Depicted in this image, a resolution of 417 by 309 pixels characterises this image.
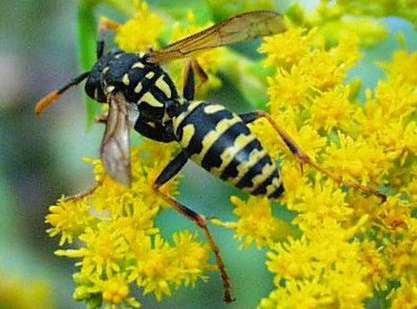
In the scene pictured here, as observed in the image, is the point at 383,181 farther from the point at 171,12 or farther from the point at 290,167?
the point at 171,12

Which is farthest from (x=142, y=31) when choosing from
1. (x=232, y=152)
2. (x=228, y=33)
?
(x=232, y=152)

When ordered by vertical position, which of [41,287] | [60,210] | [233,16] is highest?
[233,16]

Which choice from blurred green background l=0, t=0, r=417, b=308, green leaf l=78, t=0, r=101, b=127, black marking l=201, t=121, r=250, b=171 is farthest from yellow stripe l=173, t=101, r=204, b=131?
blurred green background l=0, t=0, r=417, b=308

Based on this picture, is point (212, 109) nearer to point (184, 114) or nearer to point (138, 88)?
point (184, 114)

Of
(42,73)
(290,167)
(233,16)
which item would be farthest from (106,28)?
(42,73)

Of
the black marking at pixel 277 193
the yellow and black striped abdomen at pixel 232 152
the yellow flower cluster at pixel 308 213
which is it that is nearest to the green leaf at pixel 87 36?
the yellow flower cluster at pixel 308 213

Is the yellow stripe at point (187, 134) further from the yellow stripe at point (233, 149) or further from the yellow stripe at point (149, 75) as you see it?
the yellow stripe at point (149, 75)

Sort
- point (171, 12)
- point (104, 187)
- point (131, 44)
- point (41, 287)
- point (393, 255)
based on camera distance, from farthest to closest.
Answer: point (41, 287), point (171, 12), point (131, 44), point (104, 187), point (393, 255)
